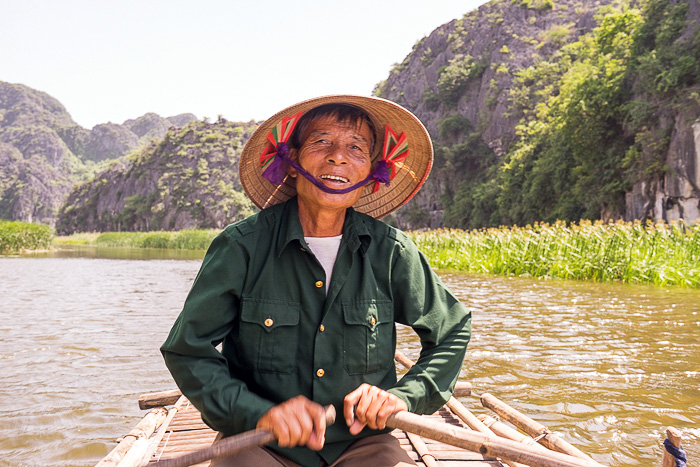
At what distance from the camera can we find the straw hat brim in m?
1.68

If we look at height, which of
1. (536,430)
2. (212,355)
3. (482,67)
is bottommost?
(536,430)

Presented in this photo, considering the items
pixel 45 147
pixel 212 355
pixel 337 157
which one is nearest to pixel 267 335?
pixel 212 355

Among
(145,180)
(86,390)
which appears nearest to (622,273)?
(86,390)

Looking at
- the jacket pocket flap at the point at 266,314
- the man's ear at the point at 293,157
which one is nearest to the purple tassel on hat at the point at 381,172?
the man's ear at the point at 293,157

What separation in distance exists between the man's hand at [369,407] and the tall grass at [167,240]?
31.0m

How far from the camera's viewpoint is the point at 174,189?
69500mm

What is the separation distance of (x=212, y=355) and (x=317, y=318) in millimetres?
317

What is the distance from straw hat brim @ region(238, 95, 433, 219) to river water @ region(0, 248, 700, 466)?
1.66 meters

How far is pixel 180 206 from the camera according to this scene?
221 ft

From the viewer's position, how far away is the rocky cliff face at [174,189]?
66.2 m

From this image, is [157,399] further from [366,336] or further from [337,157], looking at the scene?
[337,157]

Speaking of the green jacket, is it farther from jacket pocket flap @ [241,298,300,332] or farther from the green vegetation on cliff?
the green vegetation on cliff

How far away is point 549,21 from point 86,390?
48.2 metres

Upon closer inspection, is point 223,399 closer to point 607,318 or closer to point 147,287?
point 607,318
